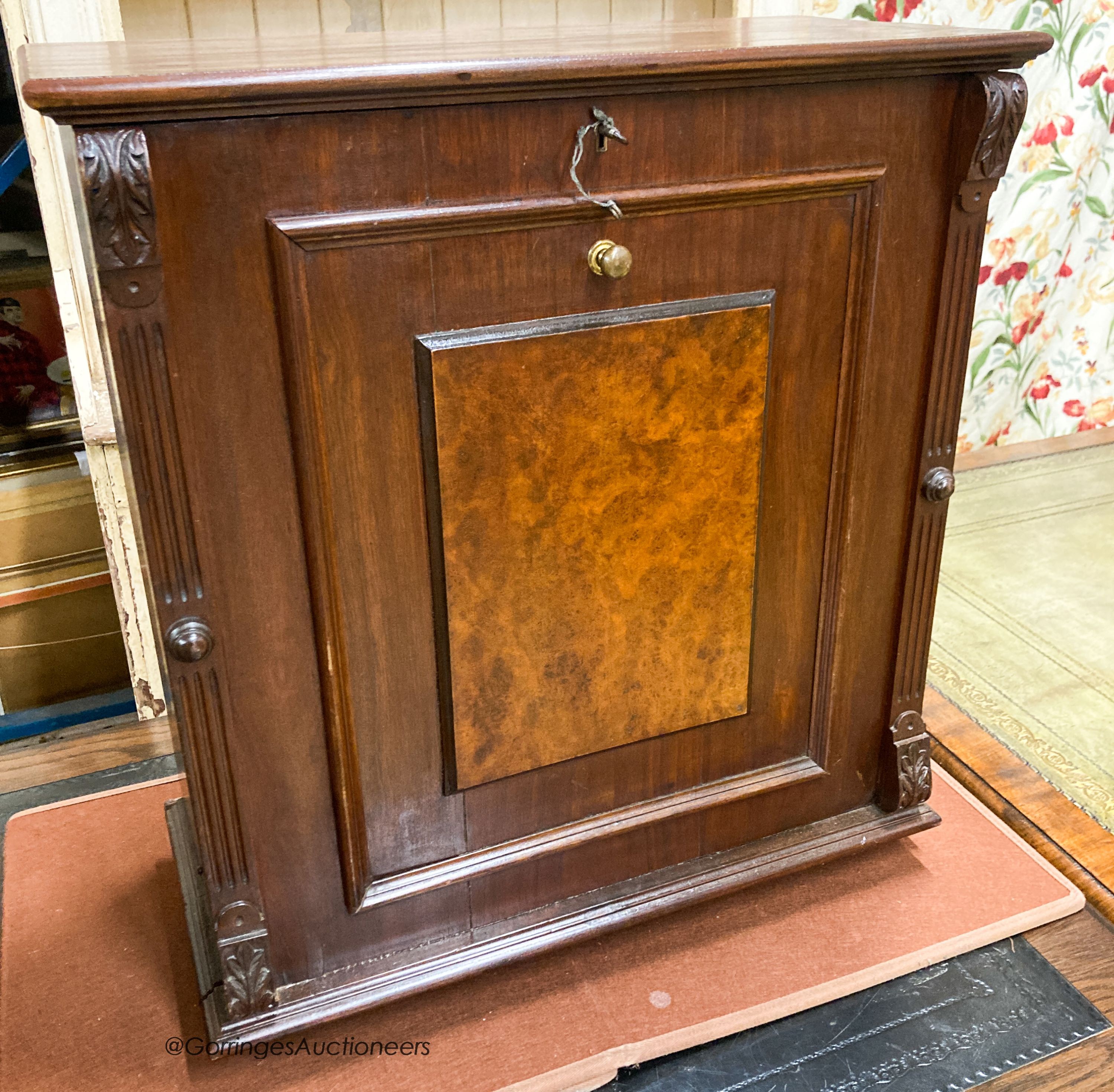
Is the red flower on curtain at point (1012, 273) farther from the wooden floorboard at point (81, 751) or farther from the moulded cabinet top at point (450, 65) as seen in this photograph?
the wooden floorboard at point (81, 751)

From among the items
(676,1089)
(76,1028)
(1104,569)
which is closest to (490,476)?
(676,1089)

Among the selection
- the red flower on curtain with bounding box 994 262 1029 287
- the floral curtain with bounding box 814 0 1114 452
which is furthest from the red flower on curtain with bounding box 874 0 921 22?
the red flower on curtain with bounding box 994 262 1029 287

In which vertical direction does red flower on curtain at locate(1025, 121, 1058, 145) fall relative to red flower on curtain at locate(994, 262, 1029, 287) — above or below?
above

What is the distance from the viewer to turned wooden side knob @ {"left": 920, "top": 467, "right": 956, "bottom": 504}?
128 centimetres

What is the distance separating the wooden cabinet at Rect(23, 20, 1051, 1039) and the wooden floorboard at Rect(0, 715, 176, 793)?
16.5 inches

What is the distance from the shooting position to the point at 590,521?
1.13 m

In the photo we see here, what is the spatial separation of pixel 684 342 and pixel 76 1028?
99 centimetres

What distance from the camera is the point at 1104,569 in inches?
86.0

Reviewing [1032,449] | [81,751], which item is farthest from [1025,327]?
[81,751]

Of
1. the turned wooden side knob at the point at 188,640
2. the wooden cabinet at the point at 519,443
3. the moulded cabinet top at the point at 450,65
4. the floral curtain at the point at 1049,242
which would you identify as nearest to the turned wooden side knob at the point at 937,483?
the wooden cabinet at the point at 519,443

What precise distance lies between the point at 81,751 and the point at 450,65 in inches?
50.9

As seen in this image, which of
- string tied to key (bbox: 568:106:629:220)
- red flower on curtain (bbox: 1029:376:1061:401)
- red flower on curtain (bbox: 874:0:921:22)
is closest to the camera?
string tied to key (bbox: 568:106:629:220)

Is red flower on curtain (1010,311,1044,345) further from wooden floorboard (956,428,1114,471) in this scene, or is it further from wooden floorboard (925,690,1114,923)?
wooden floorboard (925,690,1114,923)

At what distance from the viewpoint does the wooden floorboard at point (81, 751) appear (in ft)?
5.61
